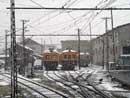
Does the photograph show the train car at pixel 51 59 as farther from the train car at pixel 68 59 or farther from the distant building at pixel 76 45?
the distant building at pixel 76 45

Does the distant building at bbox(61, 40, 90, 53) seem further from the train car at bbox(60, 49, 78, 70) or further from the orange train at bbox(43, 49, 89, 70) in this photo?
the orange train at bbox(43, 49, 89, 70)

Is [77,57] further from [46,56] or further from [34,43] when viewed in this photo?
[34,43]

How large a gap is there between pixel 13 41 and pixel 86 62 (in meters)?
60.9

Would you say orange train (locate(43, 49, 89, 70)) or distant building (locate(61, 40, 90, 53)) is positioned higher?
distant building (locate(61, 40, 90, 53))

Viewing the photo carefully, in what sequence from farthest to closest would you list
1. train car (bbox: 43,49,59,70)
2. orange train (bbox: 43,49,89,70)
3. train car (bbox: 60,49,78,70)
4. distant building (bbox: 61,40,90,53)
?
distant building (bbox: 61,40,90,53) → train car (bbox: 60,49,78,70) → orange train (bbox: 43,49,89,70) → train car (bbox: 43,49,59,70)

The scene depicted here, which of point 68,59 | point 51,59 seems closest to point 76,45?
point 68,59

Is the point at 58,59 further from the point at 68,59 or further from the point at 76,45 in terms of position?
the point at 76,45

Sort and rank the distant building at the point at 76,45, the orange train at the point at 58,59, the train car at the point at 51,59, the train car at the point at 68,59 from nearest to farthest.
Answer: the train car at the point at 51,59 < the orange train at the point at 58,59 < the train car at the point at 68,59 < the distant building at the point at 76,45

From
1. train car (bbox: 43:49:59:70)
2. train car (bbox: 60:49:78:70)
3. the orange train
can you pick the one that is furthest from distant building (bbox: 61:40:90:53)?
train car (bbox: 43:49:59:70)

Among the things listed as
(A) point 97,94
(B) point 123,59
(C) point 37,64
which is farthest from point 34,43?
(A) point 97,94

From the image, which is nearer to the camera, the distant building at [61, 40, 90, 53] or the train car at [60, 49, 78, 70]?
the train car at [60, 49, 78, 70]

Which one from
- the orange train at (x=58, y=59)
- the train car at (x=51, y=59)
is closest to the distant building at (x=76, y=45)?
the orange train at (x=58, y=59)

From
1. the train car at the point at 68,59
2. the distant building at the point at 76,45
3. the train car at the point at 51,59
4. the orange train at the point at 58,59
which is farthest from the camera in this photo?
the distant building at the point at 76,45

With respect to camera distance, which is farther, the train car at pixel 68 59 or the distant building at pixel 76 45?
the distant building at pixel 76 45
